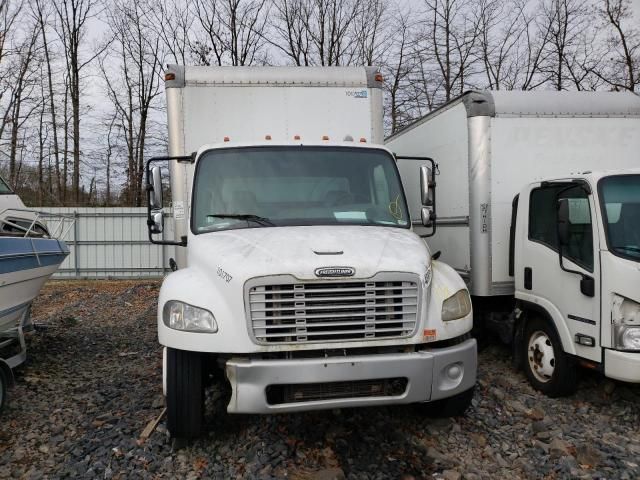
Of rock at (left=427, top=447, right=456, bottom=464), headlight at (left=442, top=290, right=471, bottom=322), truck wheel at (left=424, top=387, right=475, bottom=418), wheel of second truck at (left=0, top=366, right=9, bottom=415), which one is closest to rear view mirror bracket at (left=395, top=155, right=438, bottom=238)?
headlight at (left=442, top=290, right=471, bottom=322)

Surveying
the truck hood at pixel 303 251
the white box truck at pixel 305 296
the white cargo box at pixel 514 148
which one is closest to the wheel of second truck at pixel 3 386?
the white box truck at pixel 305 296

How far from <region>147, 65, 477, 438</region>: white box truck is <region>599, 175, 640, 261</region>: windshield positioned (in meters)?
1.45

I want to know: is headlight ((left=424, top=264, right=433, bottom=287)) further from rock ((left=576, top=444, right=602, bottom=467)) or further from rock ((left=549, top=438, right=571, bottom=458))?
rock ((left=576, top=444, right=602, bottom=467))

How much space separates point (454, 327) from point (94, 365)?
4792mm

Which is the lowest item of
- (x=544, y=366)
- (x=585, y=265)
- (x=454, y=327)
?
(x=544, y=366)

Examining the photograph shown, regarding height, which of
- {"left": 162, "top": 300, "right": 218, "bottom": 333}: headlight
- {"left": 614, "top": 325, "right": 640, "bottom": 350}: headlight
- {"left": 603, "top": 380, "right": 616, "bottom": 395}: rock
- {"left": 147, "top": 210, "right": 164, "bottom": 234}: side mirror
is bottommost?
{"left": 603, "top": 380, "right": 616, "bottom": 395}: rock

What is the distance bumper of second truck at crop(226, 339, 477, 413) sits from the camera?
325 centimetres

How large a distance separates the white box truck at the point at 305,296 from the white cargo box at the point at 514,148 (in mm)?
1373

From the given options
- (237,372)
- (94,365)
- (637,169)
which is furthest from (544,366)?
(94,365)

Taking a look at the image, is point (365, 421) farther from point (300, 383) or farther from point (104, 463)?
point (104, 463)

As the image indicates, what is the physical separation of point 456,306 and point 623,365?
5.25 feet

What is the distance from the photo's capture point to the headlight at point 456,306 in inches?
143

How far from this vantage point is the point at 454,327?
143 inches

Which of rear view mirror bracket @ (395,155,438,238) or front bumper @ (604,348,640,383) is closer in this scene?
front bumper @ (604,348,640,383)
